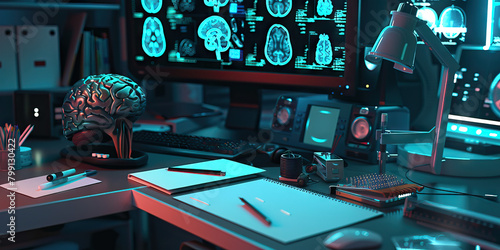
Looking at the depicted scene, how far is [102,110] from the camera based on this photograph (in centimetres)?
142

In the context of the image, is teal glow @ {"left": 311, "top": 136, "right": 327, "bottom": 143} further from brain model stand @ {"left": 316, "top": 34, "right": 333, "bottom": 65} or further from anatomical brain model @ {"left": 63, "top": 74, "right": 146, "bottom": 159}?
anatomical brain model @ {"left": 63, "top": 74, "right": 146, "bottom": 159}

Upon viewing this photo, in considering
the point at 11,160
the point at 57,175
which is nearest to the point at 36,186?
the point at 57,175

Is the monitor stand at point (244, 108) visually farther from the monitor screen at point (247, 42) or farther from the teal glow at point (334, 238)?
the teal glow at point (334, 238)

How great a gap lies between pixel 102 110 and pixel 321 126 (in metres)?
0.66

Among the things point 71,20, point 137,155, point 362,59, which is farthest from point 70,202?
point 71,20

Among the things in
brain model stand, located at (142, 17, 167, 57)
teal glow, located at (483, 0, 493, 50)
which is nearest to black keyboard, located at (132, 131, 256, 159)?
brain model stand, located at (142, 17, 167, 57)

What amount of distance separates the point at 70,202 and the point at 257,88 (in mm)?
858

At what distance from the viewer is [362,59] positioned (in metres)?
1.54

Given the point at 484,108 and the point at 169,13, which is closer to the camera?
the point at 484,108

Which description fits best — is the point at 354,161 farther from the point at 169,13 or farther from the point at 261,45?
the point at 169,13

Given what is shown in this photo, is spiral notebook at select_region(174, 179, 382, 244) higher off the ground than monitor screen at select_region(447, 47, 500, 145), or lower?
lower

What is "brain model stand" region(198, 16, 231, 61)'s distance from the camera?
1.78 m

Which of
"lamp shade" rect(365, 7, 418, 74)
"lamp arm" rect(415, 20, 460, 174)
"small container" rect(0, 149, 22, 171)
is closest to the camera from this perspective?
"lamp shade" rect(365, 7, 418, 74)

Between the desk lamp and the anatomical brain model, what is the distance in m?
0.68
